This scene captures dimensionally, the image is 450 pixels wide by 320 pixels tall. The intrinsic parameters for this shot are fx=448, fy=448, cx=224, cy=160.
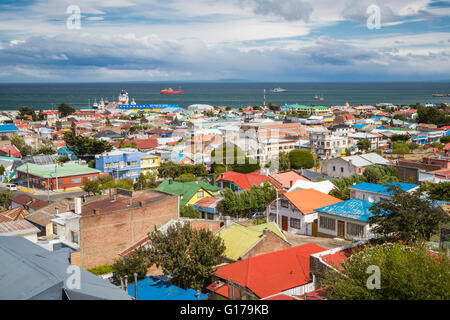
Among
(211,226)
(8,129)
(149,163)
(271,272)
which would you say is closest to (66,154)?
(149,163)

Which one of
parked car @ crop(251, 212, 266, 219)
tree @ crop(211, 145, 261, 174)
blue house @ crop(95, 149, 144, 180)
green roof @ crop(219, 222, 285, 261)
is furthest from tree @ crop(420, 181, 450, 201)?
blue house @ crop(95, 149, 144, 180)

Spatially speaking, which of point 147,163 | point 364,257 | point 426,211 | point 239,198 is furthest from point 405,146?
point 364,257

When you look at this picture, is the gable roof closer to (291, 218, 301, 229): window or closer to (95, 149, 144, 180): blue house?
(291, 218, 301, 229): window

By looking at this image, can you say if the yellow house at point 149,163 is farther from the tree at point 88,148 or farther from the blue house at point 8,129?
the blue house at point 8,129

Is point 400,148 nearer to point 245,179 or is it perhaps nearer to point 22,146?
point 245,179

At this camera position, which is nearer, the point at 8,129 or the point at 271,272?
the point at 271,272
